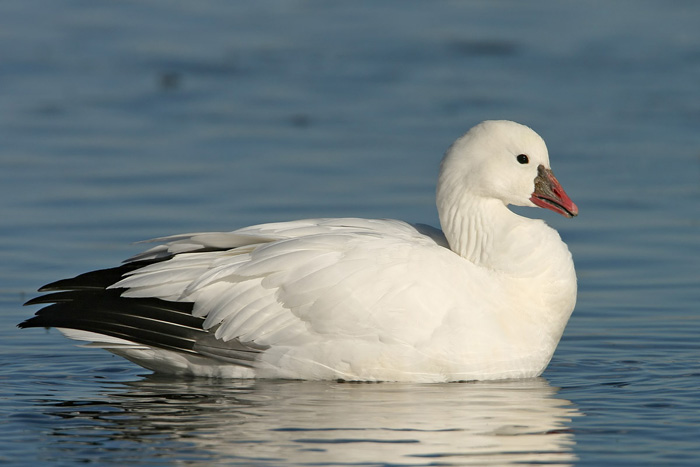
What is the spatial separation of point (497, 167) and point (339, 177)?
486cm

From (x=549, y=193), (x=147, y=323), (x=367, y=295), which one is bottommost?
(x=147, y=323)

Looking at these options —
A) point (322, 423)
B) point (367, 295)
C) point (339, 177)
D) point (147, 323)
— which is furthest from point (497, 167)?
point (339, 177)

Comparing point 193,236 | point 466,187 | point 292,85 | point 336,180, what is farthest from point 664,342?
point 292,85

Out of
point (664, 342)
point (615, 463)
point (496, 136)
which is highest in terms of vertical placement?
point (496, 136)

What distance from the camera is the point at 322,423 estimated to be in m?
6.90

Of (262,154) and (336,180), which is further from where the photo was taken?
(262,154)

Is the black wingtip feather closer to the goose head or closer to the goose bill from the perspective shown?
the goose head

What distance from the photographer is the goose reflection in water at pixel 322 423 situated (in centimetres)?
641

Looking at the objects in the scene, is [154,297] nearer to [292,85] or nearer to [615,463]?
[615,463]

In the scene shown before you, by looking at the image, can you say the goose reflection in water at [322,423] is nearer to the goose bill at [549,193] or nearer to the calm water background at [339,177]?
the calm water background at [339,177]

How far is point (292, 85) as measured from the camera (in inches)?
677

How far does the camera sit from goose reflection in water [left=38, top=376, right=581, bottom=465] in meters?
6.41

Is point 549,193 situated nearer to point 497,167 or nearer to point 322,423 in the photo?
point 497,167

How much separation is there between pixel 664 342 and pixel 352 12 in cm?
1315
